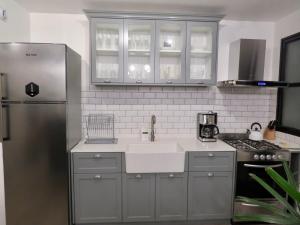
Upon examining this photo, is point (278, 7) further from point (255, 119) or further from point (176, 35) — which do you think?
point (255, 119)

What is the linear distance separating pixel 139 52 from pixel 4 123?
1.58 meters

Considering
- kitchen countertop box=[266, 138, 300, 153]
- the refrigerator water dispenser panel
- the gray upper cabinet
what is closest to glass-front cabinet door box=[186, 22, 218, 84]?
the gray upper cabinet

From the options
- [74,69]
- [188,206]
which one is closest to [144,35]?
[74,69]

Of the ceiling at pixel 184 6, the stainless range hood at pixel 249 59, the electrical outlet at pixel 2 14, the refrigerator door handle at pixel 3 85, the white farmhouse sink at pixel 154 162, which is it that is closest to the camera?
the refrigerator door handle at pixel 3 85

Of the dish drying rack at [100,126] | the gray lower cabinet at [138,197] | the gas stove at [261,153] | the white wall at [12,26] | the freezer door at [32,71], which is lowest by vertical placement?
the gray lower cabinet at [138,197]

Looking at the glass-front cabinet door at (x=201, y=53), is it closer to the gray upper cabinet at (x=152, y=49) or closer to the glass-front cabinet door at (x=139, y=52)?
the gray upper cabinet at (x=152, y=49)

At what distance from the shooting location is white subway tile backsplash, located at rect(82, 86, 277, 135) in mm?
2664

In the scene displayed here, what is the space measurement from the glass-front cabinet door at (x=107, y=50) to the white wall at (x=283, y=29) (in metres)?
2.05

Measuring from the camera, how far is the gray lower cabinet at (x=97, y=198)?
213cm

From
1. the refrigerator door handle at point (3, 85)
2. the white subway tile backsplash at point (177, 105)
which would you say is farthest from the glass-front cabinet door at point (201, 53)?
the refrigerator door handle at point (3, 85)

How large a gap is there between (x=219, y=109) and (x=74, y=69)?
194 cm

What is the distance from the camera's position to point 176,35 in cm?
246

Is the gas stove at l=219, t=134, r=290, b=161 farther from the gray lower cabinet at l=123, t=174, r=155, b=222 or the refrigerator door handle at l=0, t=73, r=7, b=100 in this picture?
the refrigerator door handle at l=0, t=73, r=7, b=100

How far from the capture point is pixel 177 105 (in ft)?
8.99
